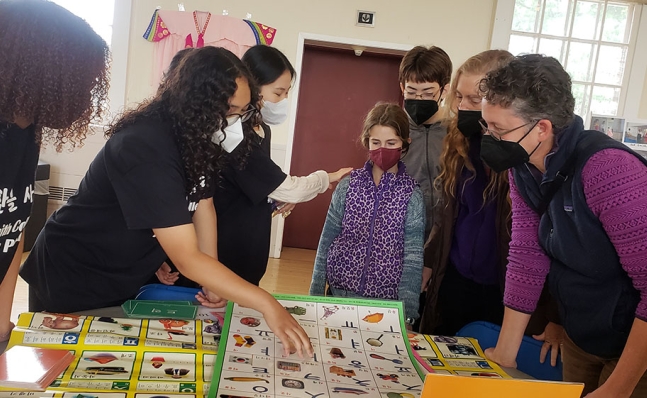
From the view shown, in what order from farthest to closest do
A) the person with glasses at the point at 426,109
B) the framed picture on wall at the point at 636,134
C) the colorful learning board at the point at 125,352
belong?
the framed picture on wall at the point at 636,134
the person with glasses at the point at 426,109
the colorful learning board at the point at 125,352

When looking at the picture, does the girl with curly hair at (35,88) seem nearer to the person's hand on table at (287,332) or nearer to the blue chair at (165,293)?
the blue chair at (165,293)

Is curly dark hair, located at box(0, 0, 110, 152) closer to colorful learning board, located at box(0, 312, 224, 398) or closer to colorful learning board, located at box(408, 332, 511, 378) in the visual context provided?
colorful learning board, located at box(0, 312, 224, 398)

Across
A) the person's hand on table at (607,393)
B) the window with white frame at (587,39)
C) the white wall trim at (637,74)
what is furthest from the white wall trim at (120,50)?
the white wall trim at (637,74)

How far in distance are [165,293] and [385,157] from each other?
83 cm

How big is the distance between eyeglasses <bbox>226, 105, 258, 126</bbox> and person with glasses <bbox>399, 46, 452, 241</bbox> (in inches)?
28.1

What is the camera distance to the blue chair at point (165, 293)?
118 centimetres

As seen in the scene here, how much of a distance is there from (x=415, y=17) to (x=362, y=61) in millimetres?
605

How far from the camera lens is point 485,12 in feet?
12.6

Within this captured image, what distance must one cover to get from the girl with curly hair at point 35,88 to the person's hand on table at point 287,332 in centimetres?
51

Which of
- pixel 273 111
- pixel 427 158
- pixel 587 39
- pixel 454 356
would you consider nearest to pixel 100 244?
pixel 454 356

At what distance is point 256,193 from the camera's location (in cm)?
151

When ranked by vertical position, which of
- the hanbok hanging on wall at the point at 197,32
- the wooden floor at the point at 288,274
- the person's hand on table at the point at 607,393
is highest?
the hanbok hanging on wall at the point at 197,32

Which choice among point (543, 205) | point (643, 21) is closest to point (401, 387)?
point (543, 205)

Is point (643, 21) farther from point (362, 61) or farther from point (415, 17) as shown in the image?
point (362, 61)
